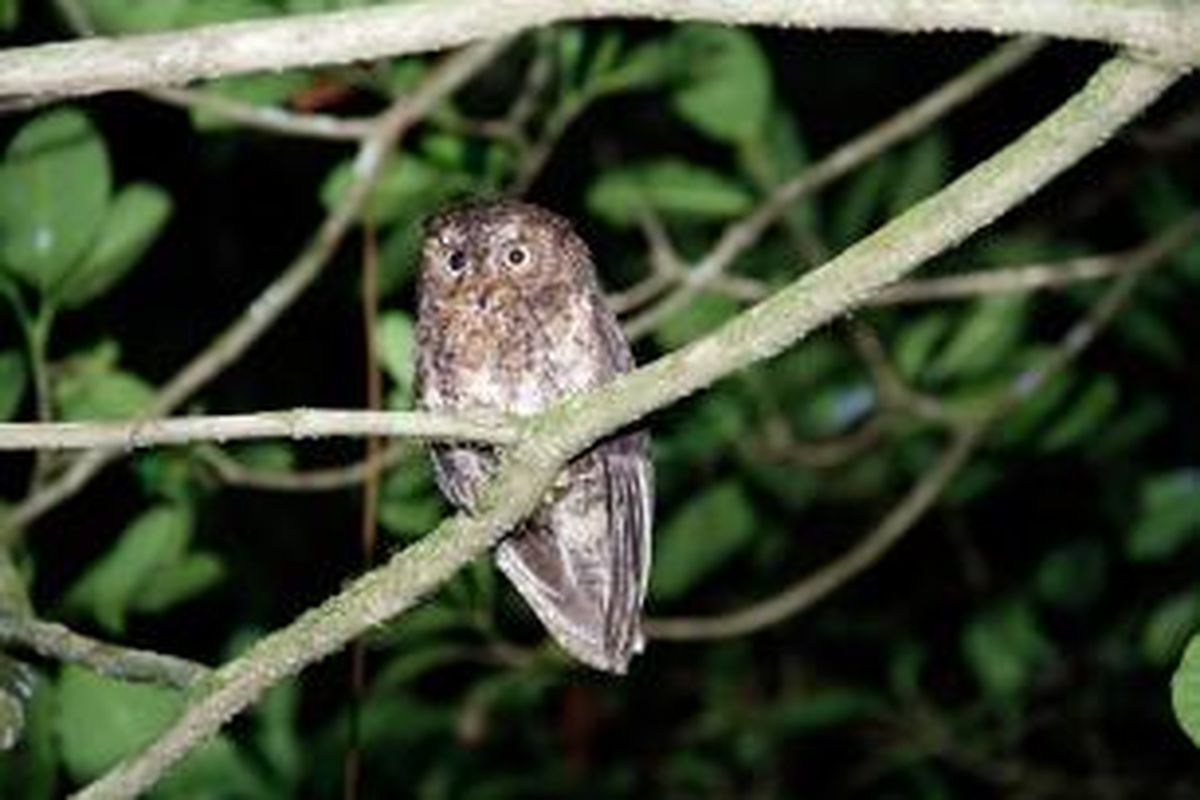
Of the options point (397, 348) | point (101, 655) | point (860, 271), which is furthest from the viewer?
point (397, 348)

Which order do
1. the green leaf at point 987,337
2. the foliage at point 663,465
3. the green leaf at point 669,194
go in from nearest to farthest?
the foliage at point 663,465, the green leaf at point 669,194, the green leaf at point 987,337

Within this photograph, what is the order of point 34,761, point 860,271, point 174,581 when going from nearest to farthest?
point 860,271 < point 34,761 < point 174,581

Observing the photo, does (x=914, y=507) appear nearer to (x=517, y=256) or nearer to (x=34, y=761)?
(x=517, y=256)

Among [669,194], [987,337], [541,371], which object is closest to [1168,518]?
[987,337]

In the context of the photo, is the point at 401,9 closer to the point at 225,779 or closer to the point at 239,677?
the point at 239,677

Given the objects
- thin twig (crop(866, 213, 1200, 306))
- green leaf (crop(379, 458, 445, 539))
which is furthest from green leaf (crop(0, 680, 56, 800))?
thin twig (crop(866, 213, 1200, 306))

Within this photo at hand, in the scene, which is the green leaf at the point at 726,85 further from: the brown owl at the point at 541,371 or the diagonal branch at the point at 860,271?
the diagonal branch at the point at 860,271

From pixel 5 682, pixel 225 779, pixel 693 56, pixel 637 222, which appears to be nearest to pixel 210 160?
pixel 637 222

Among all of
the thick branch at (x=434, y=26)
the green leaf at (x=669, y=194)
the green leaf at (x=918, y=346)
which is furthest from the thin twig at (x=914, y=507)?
the thick branch at (x=434, y=26)
